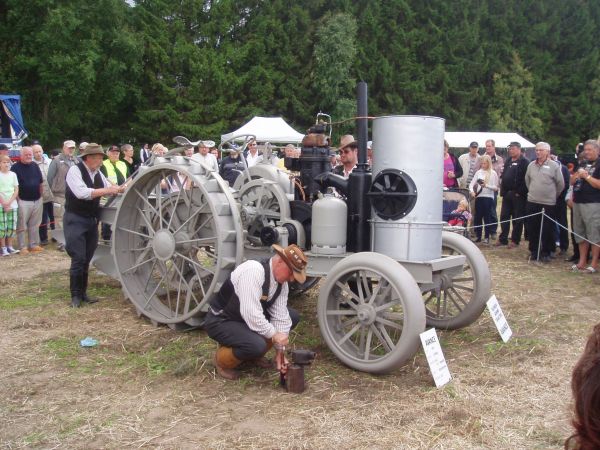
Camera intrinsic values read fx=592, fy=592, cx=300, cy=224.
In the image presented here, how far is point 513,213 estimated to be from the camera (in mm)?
10391

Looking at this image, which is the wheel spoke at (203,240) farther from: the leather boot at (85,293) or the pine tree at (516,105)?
the pine tree at (516,105)

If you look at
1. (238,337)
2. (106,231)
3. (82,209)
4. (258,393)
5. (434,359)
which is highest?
(82,209)

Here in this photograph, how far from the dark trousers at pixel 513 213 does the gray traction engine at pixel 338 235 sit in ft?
14.6

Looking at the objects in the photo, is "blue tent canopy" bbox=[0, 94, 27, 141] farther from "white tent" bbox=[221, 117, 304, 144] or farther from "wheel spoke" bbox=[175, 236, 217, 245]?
"wheel spoke" bbox=[175, 236, 217, 245]

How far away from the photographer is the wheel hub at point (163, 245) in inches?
207

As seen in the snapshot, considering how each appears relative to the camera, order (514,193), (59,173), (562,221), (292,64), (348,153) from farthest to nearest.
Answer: (292,64) → (514,193) → (59,173) → (562,221) → (348,153)

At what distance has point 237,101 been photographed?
105 feet

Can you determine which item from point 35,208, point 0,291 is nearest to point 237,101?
point 35,208

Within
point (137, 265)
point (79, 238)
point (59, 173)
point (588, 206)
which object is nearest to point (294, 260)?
point (137, 265)

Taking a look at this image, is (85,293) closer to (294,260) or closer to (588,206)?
(294,260)

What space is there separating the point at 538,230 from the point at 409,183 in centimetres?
527

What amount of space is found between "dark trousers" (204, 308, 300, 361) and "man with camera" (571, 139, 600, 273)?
5332 mm

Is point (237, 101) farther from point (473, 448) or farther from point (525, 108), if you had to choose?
point (473, 448)

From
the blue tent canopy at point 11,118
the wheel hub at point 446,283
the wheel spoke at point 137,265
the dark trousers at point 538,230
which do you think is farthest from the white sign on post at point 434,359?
the blue tent canopy at point 11,118
